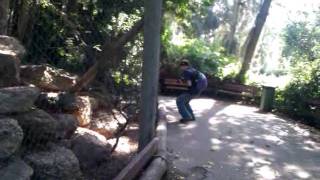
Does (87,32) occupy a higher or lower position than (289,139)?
higher

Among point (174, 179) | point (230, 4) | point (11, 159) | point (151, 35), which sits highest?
point (230, 4)

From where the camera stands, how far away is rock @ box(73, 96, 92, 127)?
8.44 metres

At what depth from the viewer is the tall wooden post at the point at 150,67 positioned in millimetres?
7031

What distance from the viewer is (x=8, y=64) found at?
18.5ft

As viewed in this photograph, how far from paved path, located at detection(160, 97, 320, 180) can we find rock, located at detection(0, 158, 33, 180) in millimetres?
3542

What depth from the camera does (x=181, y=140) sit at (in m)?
11.0

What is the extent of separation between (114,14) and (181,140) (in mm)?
3448

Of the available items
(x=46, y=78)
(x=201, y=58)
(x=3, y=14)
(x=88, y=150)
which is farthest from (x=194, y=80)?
(x=201, y=58)

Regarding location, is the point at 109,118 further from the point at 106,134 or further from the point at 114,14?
the point at 114,14

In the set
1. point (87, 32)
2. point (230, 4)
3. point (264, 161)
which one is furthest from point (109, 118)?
point (230, 4)

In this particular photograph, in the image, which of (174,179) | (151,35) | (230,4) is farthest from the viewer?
(230,4)

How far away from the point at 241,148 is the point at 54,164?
20.1 ft

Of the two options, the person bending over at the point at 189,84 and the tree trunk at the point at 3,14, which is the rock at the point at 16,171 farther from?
the person bending over at the point at 189,84

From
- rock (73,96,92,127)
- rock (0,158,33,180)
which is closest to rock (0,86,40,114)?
rock (0,158,33,180)
